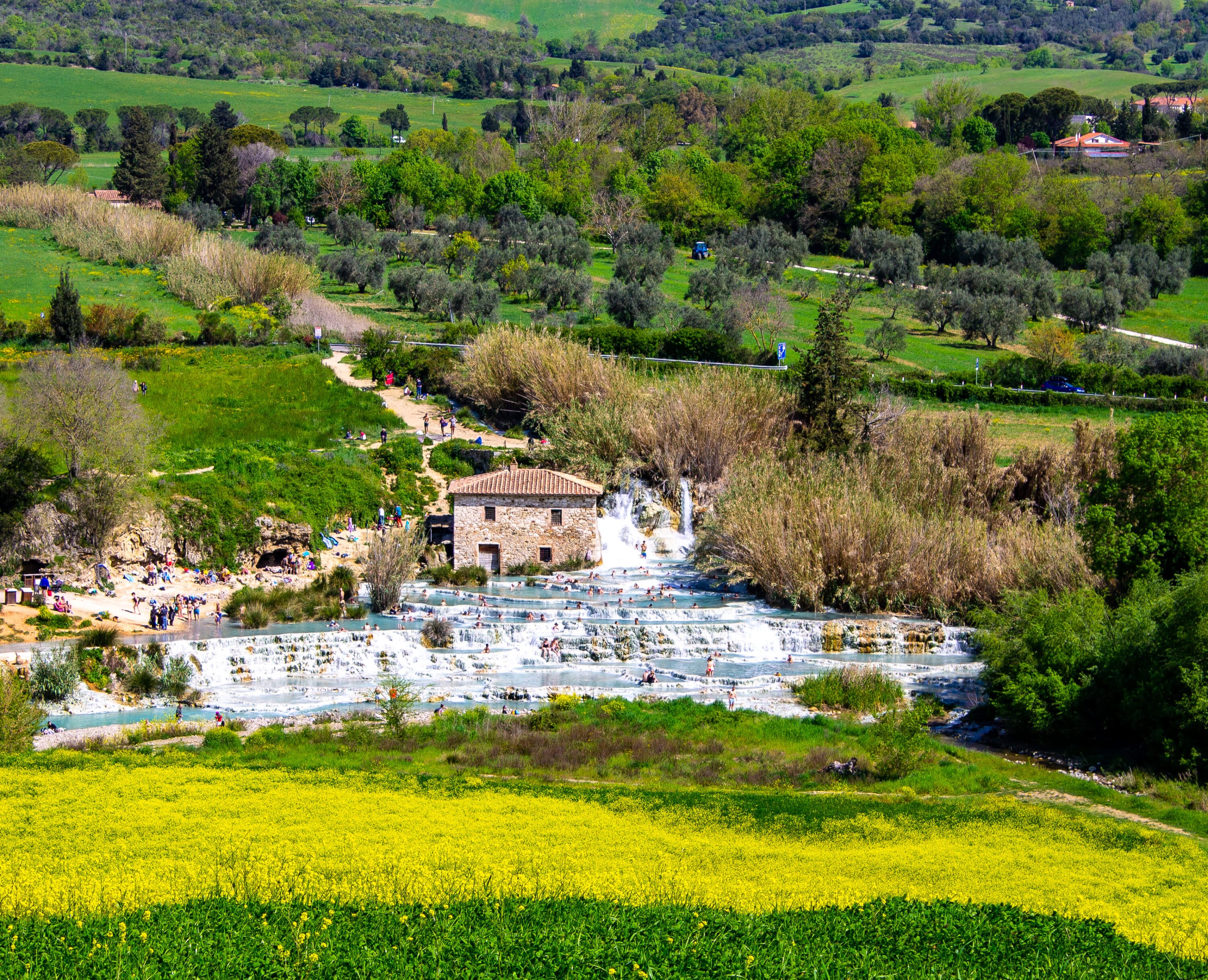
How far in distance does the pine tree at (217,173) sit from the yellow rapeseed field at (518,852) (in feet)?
353

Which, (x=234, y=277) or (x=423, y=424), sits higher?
(x=234, y=277)

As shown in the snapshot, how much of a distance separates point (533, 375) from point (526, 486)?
14.1 m

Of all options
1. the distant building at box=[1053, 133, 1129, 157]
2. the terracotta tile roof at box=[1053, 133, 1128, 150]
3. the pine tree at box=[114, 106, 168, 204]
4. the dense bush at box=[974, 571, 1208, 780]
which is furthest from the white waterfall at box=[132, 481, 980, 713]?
the terracotta tile roof at box=[1053, 133, 1128, 150]

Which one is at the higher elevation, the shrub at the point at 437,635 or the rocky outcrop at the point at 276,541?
the rocky outcrop at the point at 276,541

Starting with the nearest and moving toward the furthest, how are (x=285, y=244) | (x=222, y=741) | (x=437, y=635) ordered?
(x=222, y=741) → (x=437, y=635) → (x=285, y=244)

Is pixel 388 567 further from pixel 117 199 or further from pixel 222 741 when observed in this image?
pixel 117 199

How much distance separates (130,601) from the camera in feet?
160

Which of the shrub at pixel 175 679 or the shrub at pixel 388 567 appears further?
the shrub at pixel 388 567

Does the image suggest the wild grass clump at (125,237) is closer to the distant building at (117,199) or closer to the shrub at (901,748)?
the distant building at (117,199)

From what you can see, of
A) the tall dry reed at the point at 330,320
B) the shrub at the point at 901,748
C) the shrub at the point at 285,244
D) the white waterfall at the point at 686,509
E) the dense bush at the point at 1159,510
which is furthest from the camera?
the shrub at the point at 285,244

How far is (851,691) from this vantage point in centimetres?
4328

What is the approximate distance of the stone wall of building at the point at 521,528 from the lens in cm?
5594

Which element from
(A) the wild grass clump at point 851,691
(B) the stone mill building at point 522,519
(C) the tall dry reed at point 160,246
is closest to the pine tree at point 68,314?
(C) the tall dry reed at point 160,246

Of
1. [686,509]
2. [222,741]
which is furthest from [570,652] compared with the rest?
[686,509]
